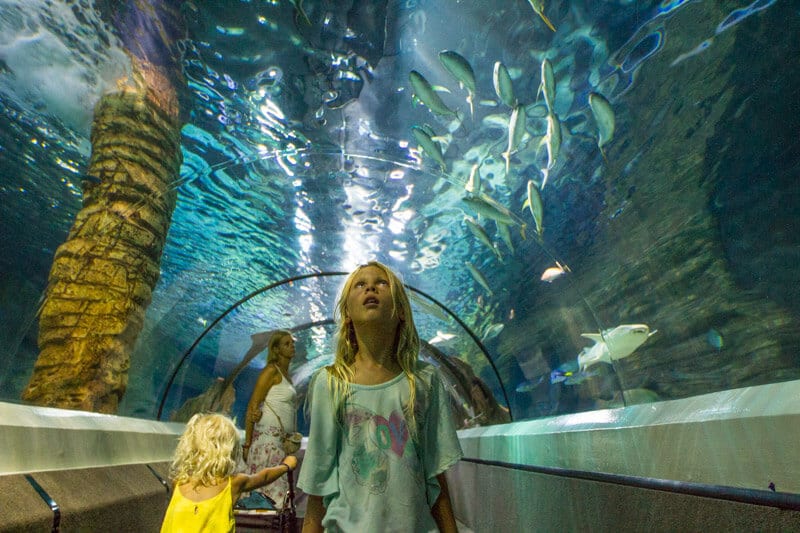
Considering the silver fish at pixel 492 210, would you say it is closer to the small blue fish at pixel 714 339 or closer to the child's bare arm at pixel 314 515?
the small blue fish at pixel 714 339

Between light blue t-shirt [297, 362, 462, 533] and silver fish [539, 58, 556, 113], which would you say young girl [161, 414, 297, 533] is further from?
silver fish [539, 58, 556, 113]

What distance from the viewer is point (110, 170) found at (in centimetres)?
548

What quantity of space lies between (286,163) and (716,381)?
5.11 metres

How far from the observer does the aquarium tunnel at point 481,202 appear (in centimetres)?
317

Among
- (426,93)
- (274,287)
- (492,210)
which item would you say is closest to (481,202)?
(492,210)

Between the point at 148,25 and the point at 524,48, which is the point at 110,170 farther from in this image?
the point at 524,48

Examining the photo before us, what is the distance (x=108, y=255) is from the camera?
5.96m

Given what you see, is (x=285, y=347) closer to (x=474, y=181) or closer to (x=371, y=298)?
(x=474, y=181)

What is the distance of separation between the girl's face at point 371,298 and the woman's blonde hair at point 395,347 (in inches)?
0.7

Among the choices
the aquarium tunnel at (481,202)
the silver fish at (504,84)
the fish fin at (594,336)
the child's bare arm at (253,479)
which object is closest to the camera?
the child's bare arm at (253,479)

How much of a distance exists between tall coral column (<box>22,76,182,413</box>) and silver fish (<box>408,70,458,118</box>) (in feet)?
7.68

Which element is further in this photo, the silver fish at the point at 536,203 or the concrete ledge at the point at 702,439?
the silver fish at the point at 536,203

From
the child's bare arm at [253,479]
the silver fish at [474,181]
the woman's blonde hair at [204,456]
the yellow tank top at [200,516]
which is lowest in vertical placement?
the yellow tank top at [200,516]

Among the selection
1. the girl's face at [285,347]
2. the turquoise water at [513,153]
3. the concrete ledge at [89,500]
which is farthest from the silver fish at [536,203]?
the concrete ledge at [89,500]
